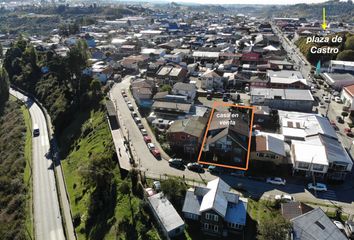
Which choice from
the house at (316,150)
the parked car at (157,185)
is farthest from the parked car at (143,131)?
the house at (316,150)

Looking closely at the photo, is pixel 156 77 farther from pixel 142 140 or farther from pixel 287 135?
pixel 287 135

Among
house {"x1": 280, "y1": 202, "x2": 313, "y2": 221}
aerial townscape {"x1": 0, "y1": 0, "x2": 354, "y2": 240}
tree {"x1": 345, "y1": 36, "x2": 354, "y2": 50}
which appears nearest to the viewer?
house {"x1": 280, "y1": 202, "x2": 313, "y2": 221}

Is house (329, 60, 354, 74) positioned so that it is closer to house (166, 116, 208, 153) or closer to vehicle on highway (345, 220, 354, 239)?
house (166, 116, 208, 153)

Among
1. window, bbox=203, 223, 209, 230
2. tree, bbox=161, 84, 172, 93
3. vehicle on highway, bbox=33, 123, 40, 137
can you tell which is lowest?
vehicle on highway, bbox=33, 123, 40, 137

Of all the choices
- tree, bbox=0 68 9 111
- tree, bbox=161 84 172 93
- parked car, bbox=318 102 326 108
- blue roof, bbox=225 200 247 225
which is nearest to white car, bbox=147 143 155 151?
blue roof, bbox=225 200 247 225

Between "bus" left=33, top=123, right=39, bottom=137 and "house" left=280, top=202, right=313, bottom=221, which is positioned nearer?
"house" left=280, top=202, right=313, bottom=221
